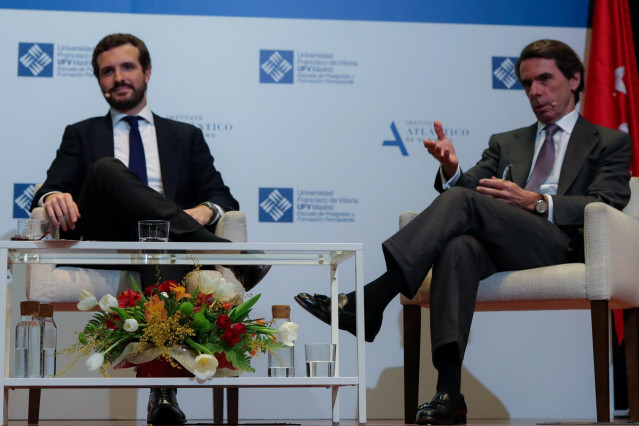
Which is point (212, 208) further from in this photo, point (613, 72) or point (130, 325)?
point (613, 72)

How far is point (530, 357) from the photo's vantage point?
13.7ft

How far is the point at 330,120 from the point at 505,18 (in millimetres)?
1015

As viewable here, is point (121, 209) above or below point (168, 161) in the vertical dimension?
below

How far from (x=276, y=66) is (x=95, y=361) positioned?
2.23m

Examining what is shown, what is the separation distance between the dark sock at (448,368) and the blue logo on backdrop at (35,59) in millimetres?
2478

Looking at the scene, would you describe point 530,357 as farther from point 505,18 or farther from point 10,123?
point 10,123

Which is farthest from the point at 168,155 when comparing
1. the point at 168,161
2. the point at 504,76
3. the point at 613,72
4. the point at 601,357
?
the point at 613,72

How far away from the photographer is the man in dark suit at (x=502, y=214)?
260cm

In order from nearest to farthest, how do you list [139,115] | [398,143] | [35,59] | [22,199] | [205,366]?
[205,366]
[139,115]
[22,199]
[35,59]
[398,143]

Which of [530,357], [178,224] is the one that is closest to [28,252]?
[178,224]

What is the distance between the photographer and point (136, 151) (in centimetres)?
365

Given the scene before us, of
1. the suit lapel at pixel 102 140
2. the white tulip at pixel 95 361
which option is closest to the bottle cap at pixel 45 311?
the white tulip at pixel 95 361

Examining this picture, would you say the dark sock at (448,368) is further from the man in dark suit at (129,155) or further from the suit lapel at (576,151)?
the man in dark suit at (129,155)

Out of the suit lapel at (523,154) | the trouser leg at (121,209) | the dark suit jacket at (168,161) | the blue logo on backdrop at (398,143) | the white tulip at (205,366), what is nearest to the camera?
the white tulip at (205,366)
